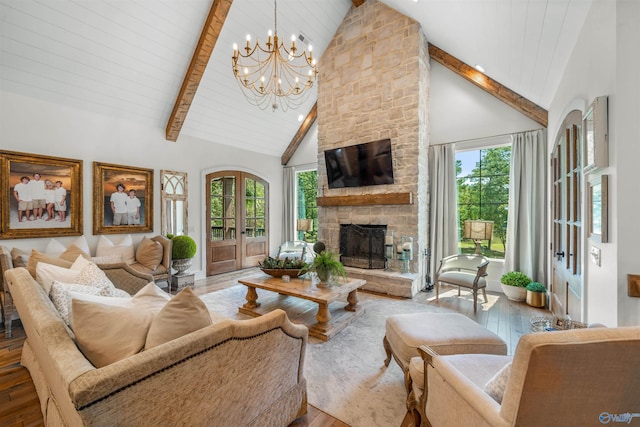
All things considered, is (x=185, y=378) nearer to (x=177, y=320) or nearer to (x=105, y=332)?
(x=177, y=320)

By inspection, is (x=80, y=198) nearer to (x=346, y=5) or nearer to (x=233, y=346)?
(x=233, y=346)

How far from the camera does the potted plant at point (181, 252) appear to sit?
15.0 ft

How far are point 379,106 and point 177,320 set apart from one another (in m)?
4.58

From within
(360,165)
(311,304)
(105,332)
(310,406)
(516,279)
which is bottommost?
(310,406)

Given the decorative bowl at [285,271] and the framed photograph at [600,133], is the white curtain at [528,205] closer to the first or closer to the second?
the framed photograph at [600,133]

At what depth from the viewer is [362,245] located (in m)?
5.00

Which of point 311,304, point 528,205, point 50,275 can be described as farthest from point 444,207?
point 50,275

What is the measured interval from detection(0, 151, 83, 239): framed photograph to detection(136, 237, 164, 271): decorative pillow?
794 millimetres

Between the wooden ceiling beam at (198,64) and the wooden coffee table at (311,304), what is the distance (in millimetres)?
3067

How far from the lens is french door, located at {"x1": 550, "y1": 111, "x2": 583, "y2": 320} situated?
236 cm

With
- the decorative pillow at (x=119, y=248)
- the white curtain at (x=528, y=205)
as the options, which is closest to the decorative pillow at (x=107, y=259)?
the decorative pillow at (x=119, y=248)

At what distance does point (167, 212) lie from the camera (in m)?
4.94

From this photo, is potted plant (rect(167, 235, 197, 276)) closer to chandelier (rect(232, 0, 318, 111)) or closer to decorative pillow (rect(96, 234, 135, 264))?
decorative pillow (rect(96, 234, 135, 264))

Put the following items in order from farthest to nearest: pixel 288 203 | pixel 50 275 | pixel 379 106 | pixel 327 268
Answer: pixel 288 203 < pixel 379 106 < pixel 327 268 < pixel 50 275
